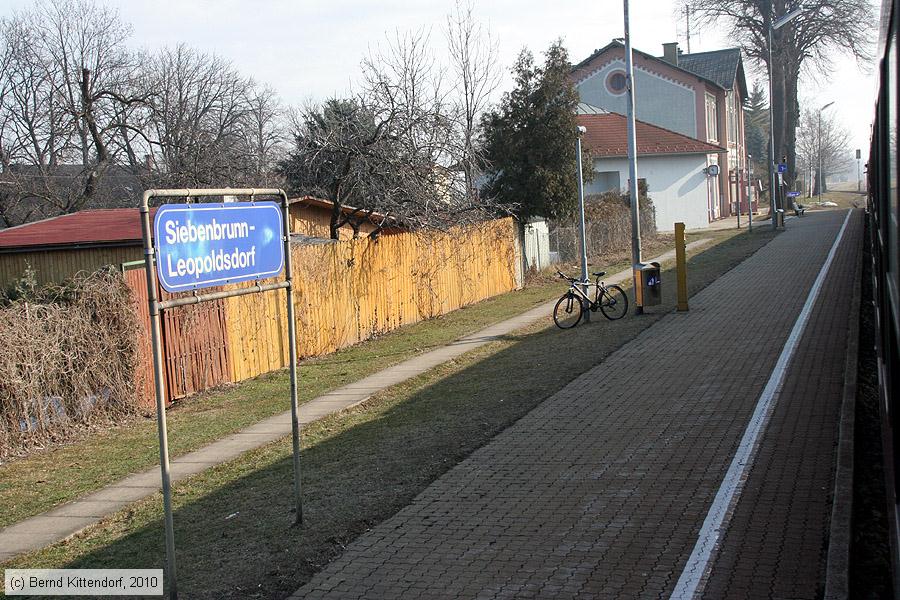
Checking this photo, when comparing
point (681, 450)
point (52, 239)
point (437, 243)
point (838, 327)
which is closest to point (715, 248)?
point (437, 243)

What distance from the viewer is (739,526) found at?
21.4 ft

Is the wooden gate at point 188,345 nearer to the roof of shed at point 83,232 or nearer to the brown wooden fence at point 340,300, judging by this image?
the brown wooden fence at point 340,300

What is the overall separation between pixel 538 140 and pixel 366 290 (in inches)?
461

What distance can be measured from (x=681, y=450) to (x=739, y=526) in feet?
7.07

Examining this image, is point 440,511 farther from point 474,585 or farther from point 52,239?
point 52,239

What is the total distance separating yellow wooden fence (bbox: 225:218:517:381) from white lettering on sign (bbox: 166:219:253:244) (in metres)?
8.78

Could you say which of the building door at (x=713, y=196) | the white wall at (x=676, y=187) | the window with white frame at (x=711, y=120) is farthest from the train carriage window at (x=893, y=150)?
the window with white frame at (x=711, y=120)

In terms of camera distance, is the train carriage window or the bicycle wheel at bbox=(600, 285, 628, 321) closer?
the train carriage window

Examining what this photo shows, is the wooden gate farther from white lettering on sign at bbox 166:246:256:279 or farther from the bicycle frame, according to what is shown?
the bicycle frame

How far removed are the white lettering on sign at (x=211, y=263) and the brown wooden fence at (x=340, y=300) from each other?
7.21 metres

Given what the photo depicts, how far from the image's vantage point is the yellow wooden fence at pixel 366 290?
1633 centimetres

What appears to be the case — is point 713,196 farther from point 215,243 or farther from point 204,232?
point 204,232

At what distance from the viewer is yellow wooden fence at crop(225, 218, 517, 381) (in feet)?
53.6

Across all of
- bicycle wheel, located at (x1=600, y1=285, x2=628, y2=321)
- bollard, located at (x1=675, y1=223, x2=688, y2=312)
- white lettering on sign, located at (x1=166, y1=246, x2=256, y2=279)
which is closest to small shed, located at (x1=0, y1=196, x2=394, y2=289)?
bicycle wheel, located at (x1=600, y1=285, x2=628, y2=321)
